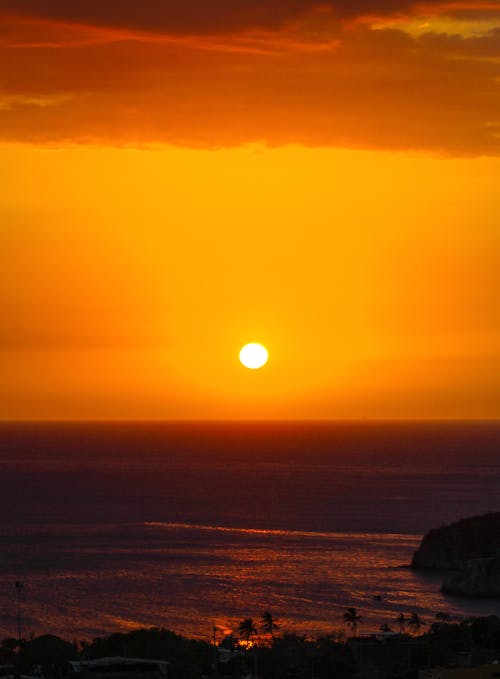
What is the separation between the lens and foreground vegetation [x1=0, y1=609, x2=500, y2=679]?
49562 millimetres

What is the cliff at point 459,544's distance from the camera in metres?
97.1

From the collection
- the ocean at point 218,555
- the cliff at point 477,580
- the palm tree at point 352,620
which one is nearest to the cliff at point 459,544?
the ocean at point 218,555

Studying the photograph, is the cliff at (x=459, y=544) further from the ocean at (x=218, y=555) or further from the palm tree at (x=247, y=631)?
the palm tree at (x=247, y=631)

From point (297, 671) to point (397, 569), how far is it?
4806cm

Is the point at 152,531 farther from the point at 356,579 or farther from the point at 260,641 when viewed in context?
the point at 260,641

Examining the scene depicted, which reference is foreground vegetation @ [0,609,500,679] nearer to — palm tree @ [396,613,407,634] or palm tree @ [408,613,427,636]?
palm tree @ [396,613,407,634]

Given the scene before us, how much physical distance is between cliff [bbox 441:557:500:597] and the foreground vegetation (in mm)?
24466

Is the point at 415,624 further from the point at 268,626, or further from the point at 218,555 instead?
the point at 218,555

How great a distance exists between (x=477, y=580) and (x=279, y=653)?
119 feet

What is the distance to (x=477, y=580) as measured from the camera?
85.3 m

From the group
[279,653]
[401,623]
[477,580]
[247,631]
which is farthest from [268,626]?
[477,580]

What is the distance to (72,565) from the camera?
9938 centimetres

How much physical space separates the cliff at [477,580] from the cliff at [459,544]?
32.4ft

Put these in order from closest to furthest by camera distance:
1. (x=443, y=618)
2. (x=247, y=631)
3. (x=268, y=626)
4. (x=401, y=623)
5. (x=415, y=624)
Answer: (x=247, y=631) → (x=268, y=626) → (x=401, y=623) → (x=415, y=624) → (x=443, y=618)
